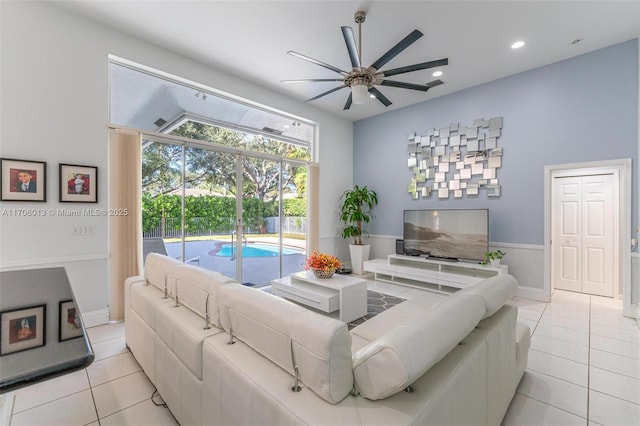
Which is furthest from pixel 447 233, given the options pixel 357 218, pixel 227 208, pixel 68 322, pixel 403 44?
pixel 68 322

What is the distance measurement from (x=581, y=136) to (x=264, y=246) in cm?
506

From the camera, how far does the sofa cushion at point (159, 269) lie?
2.03m

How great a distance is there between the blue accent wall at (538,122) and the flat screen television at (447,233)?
38 centimetres

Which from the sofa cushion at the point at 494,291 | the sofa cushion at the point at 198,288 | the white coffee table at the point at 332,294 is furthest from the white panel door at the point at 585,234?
the sofa cushion at the point at 198,288

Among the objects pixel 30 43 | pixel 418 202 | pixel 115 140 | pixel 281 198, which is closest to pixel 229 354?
pixel 115 140

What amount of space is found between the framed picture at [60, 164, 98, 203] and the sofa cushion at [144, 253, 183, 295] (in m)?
1.43

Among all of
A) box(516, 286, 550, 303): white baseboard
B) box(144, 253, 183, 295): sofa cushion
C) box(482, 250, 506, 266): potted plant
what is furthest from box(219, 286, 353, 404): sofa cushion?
box(516, 286, 550, 303): white baseboard

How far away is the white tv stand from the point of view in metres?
4.17

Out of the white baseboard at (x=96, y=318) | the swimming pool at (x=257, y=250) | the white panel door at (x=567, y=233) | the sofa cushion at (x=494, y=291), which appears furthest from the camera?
the white panel door at (x=567, y=233)

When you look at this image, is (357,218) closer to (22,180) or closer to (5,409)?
(22,180)

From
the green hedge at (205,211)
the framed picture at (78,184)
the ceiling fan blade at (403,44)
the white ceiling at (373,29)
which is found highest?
the white ceiling at (373,29)

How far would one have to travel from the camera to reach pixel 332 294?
330cm

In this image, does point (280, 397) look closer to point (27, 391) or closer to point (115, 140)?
point (27, 391)

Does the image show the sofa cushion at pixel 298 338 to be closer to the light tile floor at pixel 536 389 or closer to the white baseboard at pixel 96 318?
the light tile floor at pixel 536 389
